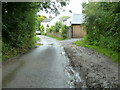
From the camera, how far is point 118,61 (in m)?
7.50

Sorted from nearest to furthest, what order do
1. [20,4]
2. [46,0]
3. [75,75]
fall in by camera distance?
1. [75,75]
2. [20,4]
3. [46,0]

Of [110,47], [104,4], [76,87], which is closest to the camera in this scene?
[76,87]

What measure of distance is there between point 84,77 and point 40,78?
1.55m

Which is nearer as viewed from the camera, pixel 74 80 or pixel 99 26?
pixel 74 80

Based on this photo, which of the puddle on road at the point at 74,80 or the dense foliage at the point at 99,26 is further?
the dense foliage at the point at 99,26

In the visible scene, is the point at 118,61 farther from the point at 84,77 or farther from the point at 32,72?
the point at 32,72

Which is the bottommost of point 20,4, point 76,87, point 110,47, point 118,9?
point 76,87

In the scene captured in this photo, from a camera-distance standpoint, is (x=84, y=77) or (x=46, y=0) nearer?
(x=84, y=77)

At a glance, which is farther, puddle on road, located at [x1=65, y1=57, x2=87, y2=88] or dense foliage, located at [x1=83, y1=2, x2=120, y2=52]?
dense foliage, located at [x1=83, y1=2, x2=120, y2=52]

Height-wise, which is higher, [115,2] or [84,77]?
[115,2]

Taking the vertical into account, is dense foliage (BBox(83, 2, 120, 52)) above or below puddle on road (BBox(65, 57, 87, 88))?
above

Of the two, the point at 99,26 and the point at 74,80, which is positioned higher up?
the point at 99,26

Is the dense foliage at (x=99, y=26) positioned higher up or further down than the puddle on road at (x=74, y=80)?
higher up

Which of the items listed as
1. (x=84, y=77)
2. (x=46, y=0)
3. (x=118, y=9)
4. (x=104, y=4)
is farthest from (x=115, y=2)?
(x=46, y=0)
